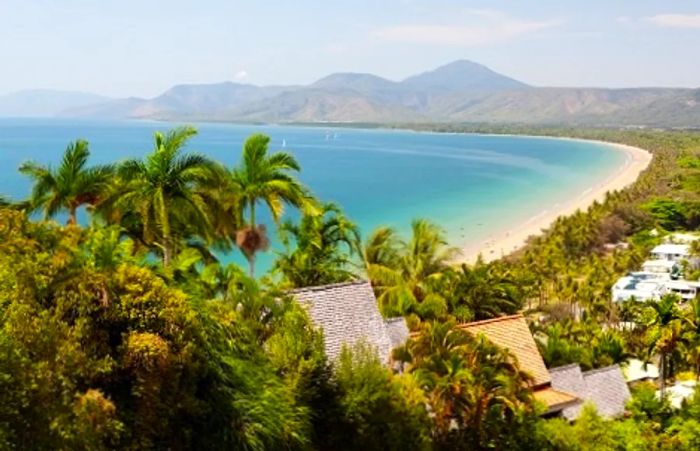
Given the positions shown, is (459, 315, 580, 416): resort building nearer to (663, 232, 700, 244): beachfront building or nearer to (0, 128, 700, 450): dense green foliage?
(0, 128, 700, 450): dense green foliage

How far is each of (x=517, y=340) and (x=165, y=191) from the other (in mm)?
9855

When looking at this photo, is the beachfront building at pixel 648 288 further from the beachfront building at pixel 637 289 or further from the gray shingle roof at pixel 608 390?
the gray shingle roof at pixel 608 390

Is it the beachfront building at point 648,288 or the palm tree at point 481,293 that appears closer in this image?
the palm tree at point 481,293

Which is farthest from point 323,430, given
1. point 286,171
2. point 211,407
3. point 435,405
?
point 286,171

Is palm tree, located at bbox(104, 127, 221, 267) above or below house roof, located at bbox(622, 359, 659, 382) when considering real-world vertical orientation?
above

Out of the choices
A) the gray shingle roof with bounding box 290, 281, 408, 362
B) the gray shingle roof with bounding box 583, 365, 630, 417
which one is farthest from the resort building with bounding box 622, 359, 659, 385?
the gray shingle roof with bounding box 290, 281, 408, 362

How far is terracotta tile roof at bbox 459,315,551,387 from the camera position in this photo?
710 inches

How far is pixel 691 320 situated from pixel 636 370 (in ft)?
33.7

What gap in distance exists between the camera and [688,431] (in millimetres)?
15664

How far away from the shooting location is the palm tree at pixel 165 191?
1349 cm

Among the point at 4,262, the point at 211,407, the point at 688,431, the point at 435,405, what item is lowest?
the point at 688,431

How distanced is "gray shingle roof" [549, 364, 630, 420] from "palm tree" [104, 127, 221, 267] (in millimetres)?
11109

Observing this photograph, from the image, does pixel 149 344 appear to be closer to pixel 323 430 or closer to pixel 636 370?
pixel 323 430

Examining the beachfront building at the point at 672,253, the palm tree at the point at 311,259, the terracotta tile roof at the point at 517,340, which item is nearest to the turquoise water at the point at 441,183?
the beachfront building at the point at 672,253
